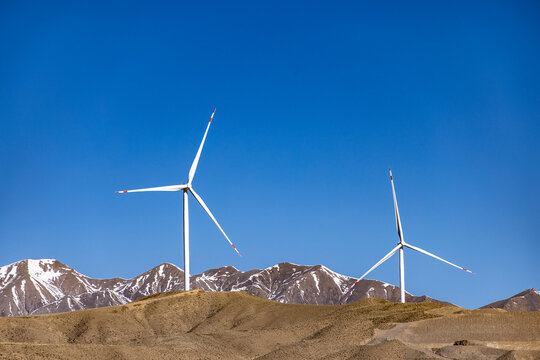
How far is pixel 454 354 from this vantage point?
60.4 metres

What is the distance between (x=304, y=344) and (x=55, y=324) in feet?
102

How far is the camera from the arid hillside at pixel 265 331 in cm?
5916

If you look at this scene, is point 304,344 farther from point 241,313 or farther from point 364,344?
point 241,313

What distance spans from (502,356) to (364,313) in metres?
23.1

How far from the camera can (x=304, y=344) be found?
62938 millimetres

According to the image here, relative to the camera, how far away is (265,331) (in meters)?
72.8

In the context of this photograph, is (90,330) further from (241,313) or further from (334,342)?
(334,342)

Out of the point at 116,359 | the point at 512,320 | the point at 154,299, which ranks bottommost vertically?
the point at 116,359

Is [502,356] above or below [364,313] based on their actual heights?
below

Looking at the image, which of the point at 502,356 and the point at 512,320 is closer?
the point at 502,356

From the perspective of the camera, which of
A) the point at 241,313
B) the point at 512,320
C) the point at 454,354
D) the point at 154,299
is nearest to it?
the point at 454,354

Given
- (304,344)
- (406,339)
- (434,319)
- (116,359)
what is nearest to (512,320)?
(434,319)

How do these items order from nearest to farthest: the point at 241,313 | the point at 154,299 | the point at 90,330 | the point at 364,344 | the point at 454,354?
the point at 454,354, the point at 364,344, the point at 90,330, the point at 241,313, the point at 154,299

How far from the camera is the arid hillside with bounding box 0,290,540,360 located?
5916 centimetres
